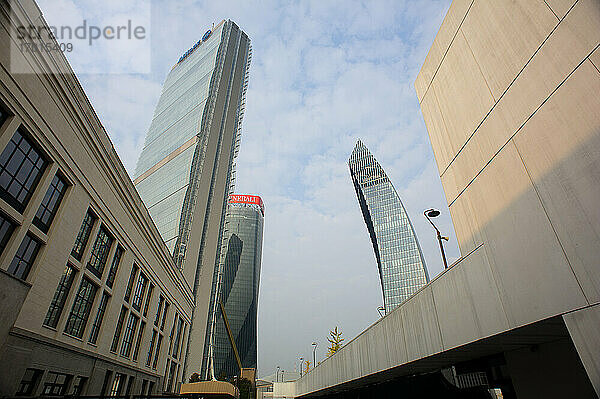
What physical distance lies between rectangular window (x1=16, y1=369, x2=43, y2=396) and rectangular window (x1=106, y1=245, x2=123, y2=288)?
951 cm

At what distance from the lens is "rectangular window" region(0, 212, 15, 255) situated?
54.3 feet

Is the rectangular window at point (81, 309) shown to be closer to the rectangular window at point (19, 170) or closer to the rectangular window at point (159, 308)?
the rectangular window at point (19, 170)

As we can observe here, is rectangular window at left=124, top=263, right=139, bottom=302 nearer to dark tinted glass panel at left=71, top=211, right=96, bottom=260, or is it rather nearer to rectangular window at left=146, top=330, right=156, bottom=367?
dark tinted glass panel at left=71, top=211, right=96, bottom=260

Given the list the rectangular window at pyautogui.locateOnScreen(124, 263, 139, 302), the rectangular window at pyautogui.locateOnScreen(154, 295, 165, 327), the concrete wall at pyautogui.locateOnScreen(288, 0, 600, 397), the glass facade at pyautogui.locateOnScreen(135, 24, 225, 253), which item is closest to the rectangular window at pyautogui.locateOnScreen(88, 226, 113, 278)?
the rectangular window at pyautogui.locateOnScreen(124, 263, 139, 302)

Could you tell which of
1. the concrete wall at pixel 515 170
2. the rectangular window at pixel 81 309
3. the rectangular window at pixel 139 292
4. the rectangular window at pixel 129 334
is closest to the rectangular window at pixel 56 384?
the rectangular window at pixel 81 309

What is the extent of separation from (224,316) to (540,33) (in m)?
155

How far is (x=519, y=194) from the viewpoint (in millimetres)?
7883

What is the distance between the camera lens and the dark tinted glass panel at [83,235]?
77.1 feet

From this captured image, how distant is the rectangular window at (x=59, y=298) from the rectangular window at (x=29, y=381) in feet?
8.90

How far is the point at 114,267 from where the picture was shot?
2981 cm

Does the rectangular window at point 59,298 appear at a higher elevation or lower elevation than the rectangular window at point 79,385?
higher

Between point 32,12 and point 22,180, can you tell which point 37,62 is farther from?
point 22,180

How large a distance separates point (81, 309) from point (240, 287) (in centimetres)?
13986

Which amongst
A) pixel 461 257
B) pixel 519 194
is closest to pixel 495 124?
pixel 519 194
